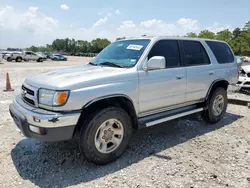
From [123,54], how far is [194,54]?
159 centimetres

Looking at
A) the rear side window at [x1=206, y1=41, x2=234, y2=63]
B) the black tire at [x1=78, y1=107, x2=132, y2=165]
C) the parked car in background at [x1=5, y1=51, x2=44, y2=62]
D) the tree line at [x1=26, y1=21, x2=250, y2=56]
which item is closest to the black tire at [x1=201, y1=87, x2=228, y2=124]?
the rear side window at [x1=206, y1=41, x2=234, y2=63]

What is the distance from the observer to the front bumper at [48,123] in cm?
278

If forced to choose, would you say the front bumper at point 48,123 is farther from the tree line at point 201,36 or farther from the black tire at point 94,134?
the tree line at point 201,36

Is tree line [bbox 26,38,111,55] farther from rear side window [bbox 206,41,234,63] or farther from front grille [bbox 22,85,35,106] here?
front grille [bbox 22,85,35,106]

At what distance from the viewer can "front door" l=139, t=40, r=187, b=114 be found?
11.8 feet

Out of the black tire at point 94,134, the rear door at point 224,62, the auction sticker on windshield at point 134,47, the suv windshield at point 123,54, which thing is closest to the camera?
the black tire at point 94,134

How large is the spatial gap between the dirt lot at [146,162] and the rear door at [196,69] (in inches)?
32.5

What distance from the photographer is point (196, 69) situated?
4484mm

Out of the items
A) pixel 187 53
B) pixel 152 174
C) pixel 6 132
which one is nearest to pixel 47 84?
pixel 152 174

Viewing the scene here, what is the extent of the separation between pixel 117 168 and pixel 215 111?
3.03 meters

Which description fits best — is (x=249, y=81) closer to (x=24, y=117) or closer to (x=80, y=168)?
(x=80, y=168)

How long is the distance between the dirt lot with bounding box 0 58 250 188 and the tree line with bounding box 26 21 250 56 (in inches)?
2159

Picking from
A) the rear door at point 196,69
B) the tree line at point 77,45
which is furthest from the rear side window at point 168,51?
the tree line at point 77,45

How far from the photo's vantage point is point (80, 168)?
322cm
